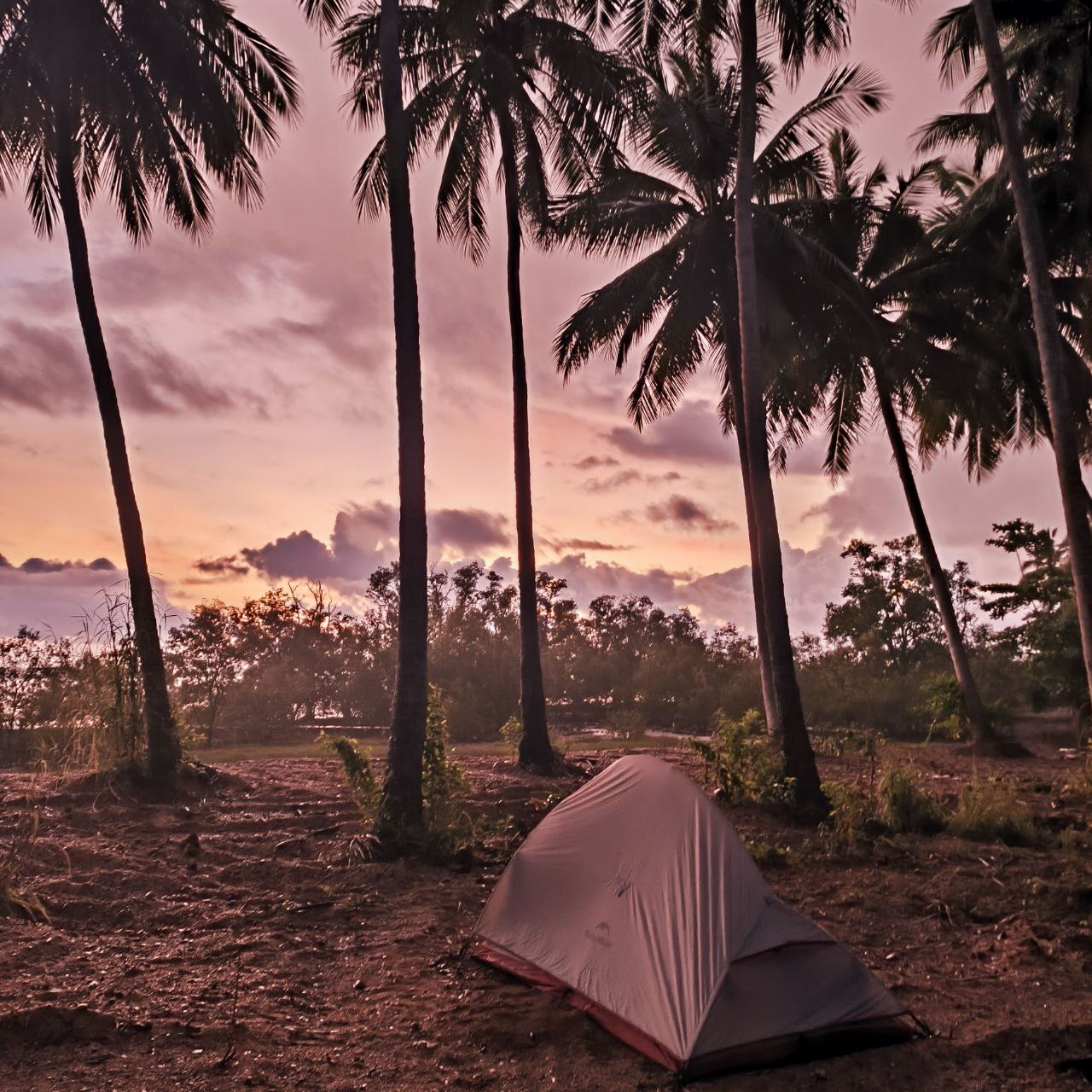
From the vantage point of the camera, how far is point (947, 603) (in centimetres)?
1848

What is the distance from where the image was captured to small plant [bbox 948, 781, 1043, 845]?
10.1 metres

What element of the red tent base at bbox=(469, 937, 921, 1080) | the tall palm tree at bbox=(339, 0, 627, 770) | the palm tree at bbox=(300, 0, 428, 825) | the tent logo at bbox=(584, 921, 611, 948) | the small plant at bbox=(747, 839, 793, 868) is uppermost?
the tall palm tree at bbox=(339, 0, 627, 770)

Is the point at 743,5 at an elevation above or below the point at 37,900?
above

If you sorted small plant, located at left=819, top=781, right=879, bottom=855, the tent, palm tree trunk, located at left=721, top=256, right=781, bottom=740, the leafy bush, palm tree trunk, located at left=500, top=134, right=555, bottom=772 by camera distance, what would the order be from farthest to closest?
palm tree trunk, located at left=721, top=256, right=781, bottom=740, palm tree trunk, located at left=500, top=134, right=555, bottom=772, the leafy bush, small plant, located at left=819, top=781, right=879, bottom=855, the tent

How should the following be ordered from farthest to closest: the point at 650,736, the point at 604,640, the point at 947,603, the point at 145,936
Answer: the point at 604,640, the point at 650,736, the point at 947,603, the point at 145,936

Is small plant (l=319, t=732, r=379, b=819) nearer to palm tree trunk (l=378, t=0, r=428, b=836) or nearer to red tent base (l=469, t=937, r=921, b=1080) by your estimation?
palm tree trunk (l=378, t=0, r=428, b=836)

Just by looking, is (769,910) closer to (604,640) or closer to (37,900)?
(37,900)

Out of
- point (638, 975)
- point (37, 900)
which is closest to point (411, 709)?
point (37, 900)

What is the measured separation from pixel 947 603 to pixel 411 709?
12.6 metres

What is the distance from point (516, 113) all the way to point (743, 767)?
10772 mm

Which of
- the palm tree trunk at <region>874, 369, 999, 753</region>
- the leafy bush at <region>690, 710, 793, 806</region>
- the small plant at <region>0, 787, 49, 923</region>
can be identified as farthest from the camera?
the palm tree trunk at <region>874, 369, 999, 753</region>

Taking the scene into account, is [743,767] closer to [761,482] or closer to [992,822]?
[992,822]

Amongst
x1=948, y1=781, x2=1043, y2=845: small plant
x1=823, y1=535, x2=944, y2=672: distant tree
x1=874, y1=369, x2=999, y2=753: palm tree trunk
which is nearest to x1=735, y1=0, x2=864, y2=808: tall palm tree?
x1=948, y1=781, x2=1043, y2=845: small plant

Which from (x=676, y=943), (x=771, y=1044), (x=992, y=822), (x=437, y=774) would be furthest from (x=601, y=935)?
(x=992, y=822)
